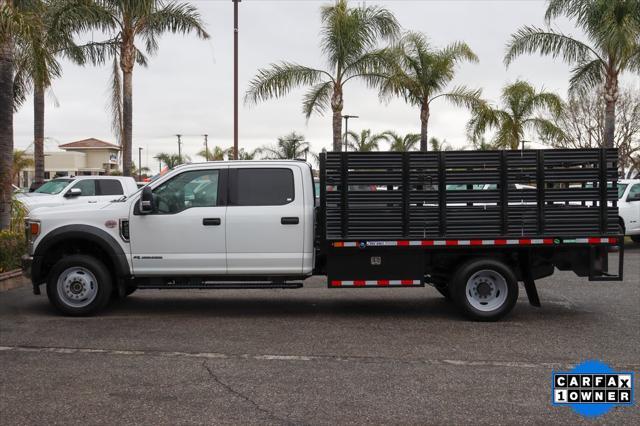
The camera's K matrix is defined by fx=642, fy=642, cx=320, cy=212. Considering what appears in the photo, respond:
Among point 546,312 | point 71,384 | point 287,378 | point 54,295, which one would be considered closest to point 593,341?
point 546,312

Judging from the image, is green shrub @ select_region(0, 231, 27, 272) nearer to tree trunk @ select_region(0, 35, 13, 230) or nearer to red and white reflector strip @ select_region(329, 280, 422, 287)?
tree trunk @ select_region(0, 35, 13, 230)

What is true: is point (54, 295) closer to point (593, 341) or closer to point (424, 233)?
point (424, 233)

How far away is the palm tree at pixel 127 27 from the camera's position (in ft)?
60.0

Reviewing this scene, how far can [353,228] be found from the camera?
26.1 feet

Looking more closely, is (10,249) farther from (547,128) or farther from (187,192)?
(547,128)

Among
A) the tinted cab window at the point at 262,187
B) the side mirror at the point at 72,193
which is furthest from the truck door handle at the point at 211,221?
the side mirror at the point at 72,193

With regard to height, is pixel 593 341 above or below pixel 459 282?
below

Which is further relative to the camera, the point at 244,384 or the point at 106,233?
the point at 106,233

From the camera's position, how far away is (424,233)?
313 inches

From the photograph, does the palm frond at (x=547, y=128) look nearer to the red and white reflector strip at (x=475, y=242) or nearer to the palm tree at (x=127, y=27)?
the palm tree at (x=127, y=27)

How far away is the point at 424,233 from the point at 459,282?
2.50 feet

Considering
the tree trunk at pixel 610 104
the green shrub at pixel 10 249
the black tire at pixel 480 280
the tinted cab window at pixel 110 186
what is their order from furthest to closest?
the tree trunk at pixel 610 104 < the tinted cab window at pixel 110 186 < the green shrub at pixel 10 249 < the black tire at pixel 480 280

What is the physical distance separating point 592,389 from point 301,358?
2691 mm

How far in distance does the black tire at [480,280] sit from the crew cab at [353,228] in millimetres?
17
